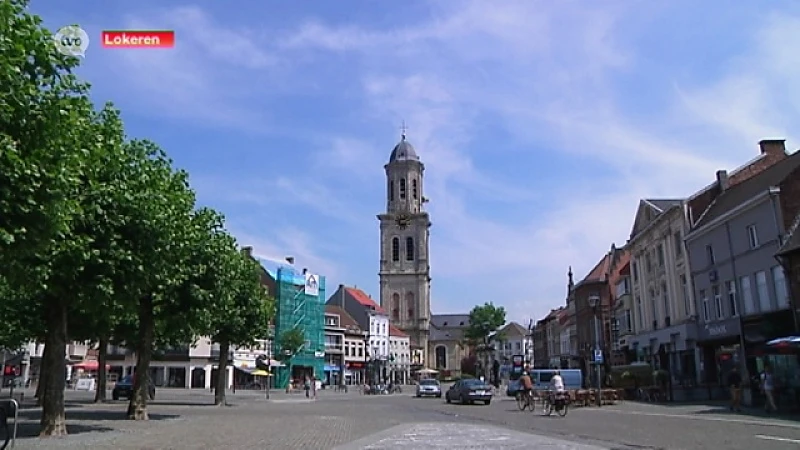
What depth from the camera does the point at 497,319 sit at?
11144 centimetres

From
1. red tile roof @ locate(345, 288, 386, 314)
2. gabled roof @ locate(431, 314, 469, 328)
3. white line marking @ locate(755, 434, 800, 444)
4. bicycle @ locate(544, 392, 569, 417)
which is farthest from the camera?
gabled roof @ locate(431, 314, 469, 328)

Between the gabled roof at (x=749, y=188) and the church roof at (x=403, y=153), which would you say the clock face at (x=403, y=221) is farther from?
the gabled roof at (x=749, y=188)

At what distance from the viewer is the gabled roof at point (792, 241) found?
30.3 meters

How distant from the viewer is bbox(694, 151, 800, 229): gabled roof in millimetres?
35250

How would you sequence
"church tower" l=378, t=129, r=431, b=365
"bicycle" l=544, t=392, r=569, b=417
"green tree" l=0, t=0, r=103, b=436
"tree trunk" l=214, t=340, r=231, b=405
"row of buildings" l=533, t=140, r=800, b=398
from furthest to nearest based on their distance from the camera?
"church tower" l=378, t=129, r=431, b=365, "tree trunk" l=214, t=340, r=231, b=405, "row of buildings" l=533, t=140, r=800, b=398, "bicycle" l=544, t=392, r=569, b=417, "green tree" l=0, t=0, r=103, b=436

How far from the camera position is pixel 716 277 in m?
39.7

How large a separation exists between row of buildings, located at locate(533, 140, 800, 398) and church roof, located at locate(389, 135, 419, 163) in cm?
8217

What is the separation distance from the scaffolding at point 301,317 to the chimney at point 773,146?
5660cm

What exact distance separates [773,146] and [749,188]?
611cm

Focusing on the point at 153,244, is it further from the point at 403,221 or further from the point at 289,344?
the point at 403,221

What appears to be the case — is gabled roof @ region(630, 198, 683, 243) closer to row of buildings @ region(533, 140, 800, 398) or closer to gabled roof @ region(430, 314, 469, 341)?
row of buildings @ region(533, 140, 800, 398)

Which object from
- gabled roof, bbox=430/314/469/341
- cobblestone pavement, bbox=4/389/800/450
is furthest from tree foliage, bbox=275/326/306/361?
gabled roof, bbox=430/314/469/341

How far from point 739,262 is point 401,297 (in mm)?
101009

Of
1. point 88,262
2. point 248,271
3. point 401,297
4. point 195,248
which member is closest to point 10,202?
point 88,262
